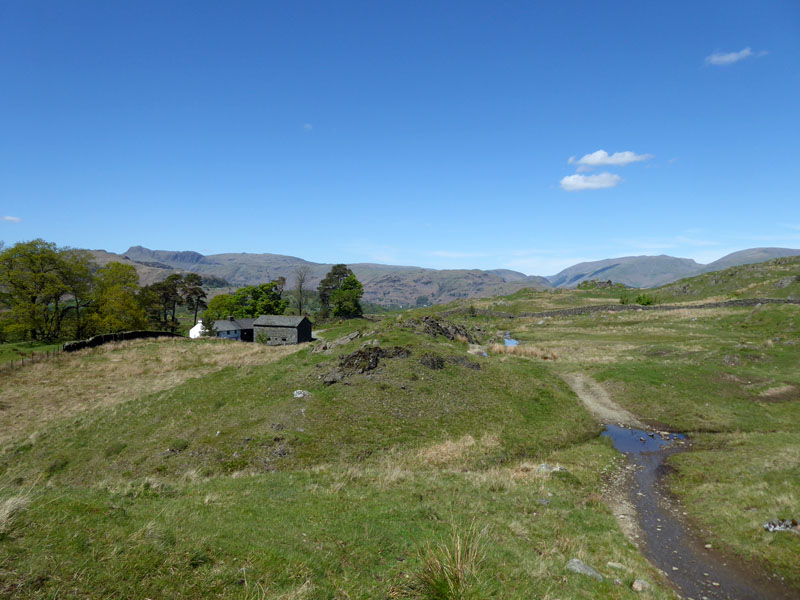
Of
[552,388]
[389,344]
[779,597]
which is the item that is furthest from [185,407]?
[779,597]

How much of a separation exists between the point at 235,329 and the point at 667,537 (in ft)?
→ 280

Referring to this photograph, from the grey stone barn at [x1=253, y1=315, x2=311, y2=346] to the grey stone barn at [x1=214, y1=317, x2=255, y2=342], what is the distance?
6.15m

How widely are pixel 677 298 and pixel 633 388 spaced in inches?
3587

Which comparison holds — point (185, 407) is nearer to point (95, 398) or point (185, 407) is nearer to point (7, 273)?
point (95, 398)

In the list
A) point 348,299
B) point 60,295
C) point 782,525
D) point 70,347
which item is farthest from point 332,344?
point 348,299

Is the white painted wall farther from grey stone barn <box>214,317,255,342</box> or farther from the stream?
the stream

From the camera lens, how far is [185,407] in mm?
27734

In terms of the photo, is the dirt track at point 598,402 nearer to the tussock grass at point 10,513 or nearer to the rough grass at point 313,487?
the rough grass at point 313,487

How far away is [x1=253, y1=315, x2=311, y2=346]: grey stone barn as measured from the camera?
7831 centimetres

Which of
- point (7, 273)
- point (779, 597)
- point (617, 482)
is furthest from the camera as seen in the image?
point (7, 273)

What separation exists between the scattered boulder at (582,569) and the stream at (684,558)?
3082 mm

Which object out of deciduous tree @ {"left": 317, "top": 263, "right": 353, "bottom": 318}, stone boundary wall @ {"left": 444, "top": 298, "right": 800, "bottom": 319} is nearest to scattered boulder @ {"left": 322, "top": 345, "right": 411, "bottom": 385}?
stone boundary wall @ {"left": 444, "top": 298, "right": 800, "bottom": 319}

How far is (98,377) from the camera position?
4062 centimetres

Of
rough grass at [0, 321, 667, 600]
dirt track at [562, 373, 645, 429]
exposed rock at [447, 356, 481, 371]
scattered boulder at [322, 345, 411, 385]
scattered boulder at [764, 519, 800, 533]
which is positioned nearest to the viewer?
rough grass at [0, 321, 667, 600]
